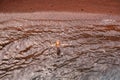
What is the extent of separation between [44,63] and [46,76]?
5cm

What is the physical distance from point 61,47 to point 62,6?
20cm

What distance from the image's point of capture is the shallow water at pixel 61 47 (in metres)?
0.81

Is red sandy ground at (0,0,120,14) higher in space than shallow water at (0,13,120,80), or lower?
higher

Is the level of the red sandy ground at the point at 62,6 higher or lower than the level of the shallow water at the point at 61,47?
higher

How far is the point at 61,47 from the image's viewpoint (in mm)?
859

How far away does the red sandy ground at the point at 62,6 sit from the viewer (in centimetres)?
93

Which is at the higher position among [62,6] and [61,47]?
[62,6]

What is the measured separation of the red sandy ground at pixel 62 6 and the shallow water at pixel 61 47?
1.2 inches

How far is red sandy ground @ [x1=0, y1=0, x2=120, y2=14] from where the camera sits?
933mm

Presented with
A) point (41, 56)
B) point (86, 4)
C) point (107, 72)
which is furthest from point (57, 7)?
point (107, 72)

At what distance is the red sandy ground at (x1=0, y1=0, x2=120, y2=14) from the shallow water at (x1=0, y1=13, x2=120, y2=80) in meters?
0.03

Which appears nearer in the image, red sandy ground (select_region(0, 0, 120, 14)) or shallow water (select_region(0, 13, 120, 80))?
shallow water (select_region(0, 13, 120, 80))

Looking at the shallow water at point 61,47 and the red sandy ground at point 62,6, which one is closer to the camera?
the shallow water at point 61,47

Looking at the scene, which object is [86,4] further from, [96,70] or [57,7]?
[96,70]
